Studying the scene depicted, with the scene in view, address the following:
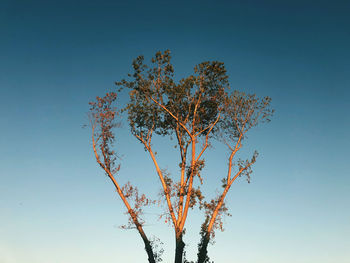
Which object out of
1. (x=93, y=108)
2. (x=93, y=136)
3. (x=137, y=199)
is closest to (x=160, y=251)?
(x=137, y=199)

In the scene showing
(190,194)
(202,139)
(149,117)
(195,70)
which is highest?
(195,70)

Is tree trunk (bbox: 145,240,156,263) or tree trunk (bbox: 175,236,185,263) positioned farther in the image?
tree trunk (bbox: 145,240,156,263)

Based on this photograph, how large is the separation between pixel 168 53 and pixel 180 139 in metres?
5.86

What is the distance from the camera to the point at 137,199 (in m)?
20.2

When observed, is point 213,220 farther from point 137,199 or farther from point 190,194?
point 137,199

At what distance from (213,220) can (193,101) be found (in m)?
7.82

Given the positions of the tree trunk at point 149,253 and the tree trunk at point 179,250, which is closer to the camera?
the tree trunk at point 179,250

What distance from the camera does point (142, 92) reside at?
74.6 ft

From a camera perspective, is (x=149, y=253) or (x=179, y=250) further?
(x=149, y=253)

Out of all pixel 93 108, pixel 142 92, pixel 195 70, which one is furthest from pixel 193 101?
pixel 93 108

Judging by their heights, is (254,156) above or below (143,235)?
above

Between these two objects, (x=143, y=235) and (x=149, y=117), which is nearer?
(x=143, y=235)

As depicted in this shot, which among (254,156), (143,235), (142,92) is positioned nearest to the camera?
(143,235)

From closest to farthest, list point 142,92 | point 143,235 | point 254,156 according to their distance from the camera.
Result: point 143,235 → point 254,156 → point 142,92
